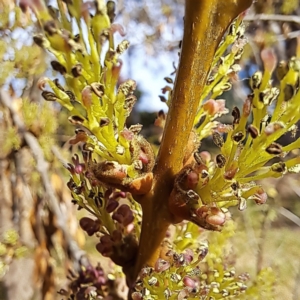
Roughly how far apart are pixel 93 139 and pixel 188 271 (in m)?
0.20

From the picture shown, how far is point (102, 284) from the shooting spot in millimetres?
746

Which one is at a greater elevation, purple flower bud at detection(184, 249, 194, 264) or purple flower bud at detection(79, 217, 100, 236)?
purple flower bud at detection(79, 217, 100, 236)

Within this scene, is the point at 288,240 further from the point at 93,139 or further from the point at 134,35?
the point at 93,139

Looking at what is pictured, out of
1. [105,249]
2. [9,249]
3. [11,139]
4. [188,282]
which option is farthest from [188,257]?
[11,139]

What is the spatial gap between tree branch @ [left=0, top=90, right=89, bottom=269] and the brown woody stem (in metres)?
0.34

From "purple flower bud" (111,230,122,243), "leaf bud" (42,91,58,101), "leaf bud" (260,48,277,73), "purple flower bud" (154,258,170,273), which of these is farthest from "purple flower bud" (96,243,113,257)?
"leaf bud" (260,48,277,73)

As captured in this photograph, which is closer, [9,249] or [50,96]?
[50,96]

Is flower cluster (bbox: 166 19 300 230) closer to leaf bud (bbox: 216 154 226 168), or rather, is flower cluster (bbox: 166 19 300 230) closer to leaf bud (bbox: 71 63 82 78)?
leaf bud (bbox: 216 154 226 168)

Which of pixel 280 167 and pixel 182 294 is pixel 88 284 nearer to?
pixel 182 294

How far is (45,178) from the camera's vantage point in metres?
1.09

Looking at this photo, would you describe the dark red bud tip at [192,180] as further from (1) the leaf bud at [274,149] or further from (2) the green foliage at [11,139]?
(2) the green foliage at [11,139]

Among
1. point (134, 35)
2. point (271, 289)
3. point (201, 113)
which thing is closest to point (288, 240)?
point (134, 35)

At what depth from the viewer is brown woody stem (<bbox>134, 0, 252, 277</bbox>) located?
0.49m

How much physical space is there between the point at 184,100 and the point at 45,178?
66 cm
